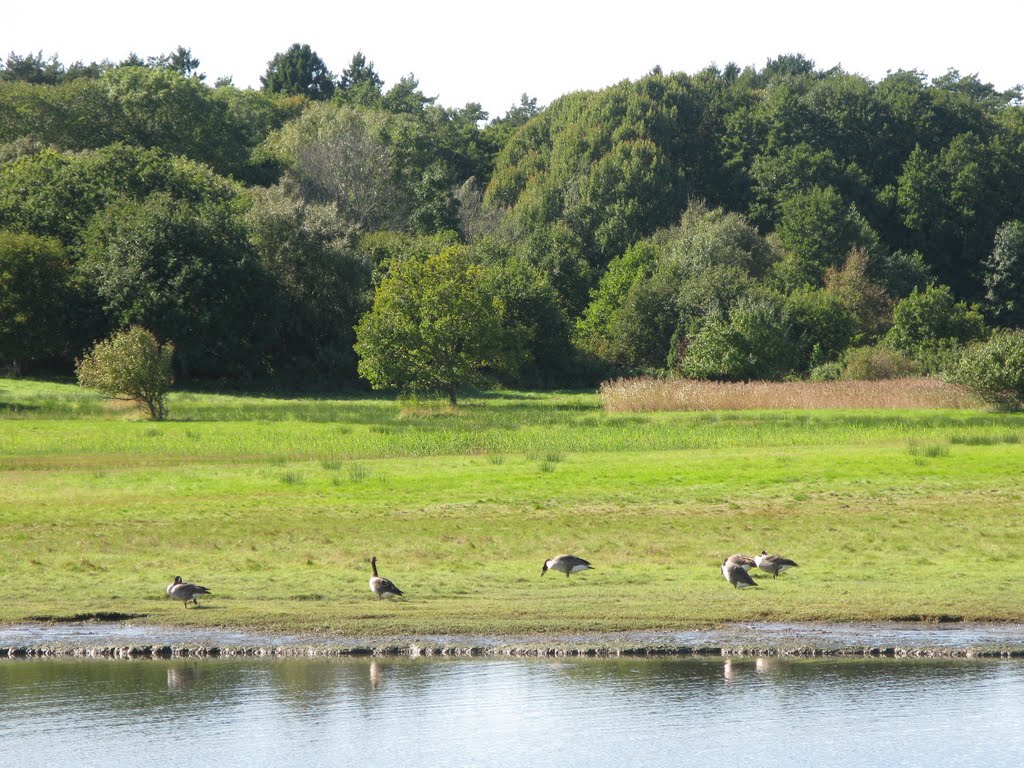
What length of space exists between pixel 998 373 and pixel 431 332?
3130cm

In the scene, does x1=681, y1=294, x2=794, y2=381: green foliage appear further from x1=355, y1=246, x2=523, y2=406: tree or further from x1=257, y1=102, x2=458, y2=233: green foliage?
x1=257, y1=102, x2=458, y2=233: green foliage

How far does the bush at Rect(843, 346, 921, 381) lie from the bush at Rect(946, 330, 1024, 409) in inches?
770

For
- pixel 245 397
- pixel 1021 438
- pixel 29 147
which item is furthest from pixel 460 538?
pixel 29 147

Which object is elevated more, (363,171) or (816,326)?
(363,171)

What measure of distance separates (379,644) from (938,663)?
8742 millimetres

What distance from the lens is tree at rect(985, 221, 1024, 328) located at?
12100cm

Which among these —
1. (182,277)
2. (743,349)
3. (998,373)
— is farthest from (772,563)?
(743,349)

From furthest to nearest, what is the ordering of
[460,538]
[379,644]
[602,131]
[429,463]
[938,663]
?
[602,131]
[429,463]
[460,538]
[379,644]
[938,663]

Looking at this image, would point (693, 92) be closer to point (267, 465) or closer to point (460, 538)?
point (267, 465)

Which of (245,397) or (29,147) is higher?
(29,147)

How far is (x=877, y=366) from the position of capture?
3472 inches

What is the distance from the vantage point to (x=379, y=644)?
21.6m

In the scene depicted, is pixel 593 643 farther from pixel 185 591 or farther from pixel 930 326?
pixel 930 326

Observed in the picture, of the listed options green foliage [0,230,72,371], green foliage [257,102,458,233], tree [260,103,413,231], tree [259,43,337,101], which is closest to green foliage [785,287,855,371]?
green foliage [257,102,458,233]
